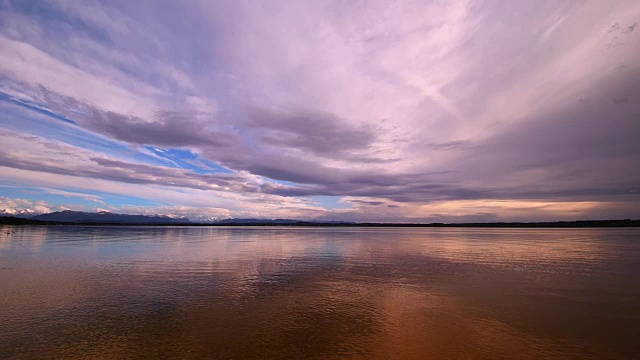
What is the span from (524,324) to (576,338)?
7.93ft

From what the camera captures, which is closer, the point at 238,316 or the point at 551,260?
the point at 238,316

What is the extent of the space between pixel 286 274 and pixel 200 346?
61.0ft

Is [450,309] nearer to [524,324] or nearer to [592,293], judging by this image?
[524,324]

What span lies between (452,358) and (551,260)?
41.4 meters

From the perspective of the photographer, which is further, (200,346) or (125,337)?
(125,337)

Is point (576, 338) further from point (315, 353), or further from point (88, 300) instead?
point (88, 300)

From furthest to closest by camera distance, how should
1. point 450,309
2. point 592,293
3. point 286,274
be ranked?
point 286,274
point 592,293
point 450,309

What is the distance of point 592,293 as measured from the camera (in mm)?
25297

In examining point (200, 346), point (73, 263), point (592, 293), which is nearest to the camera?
point (200, 346)

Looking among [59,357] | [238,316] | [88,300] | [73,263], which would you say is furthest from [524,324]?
[73,263]

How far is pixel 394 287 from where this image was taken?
26891 mm

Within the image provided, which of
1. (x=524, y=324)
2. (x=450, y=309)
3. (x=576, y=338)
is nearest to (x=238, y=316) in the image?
(x=450, y=309)

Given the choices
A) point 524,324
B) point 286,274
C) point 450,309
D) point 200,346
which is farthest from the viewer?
point 286,274

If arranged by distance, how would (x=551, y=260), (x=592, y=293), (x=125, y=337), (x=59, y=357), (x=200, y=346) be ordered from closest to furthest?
(x=59, y=357) → (x=200, y=346) → (x=125, y=337) → (x=592, y=293) → (x=551, y=260)
